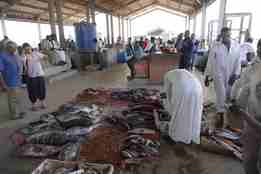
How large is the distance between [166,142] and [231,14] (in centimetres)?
709

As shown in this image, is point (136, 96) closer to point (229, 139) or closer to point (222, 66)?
point (222, 66)

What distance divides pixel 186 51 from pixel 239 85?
547 cm

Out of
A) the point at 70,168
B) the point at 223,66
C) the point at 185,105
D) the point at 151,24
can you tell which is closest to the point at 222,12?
the point at 223,66

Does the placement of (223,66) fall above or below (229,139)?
above

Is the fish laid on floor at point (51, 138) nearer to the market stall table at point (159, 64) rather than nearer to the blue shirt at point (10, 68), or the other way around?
the blue shirt at point (10, 68)

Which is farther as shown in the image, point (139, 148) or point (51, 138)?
point (51, 138)

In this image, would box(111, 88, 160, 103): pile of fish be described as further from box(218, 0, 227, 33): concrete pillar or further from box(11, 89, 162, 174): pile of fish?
box(218, 0, 227, 33): concrete pillar

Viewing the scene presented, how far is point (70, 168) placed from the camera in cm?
198

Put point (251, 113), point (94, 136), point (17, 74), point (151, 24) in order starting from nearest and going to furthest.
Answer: point (251, 113) → point (94, 136) → point (17, 74) → point (151, 24)

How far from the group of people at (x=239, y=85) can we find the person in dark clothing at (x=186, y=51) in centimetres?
182

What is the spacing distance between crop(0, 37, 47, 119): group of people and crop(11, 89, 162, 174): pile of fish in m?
0.85

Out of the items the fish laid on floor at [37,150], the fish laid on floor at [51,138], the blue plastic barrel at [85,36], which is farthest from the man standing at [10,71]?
the blue plastic barrel at [85,36]

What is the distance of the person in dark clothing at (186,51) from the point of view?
7.12 metres

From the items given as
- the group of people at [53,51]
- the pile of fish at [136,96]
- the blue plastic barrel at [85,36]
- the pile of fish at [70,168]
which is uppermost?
the blue plastic barrel at [85,36]
